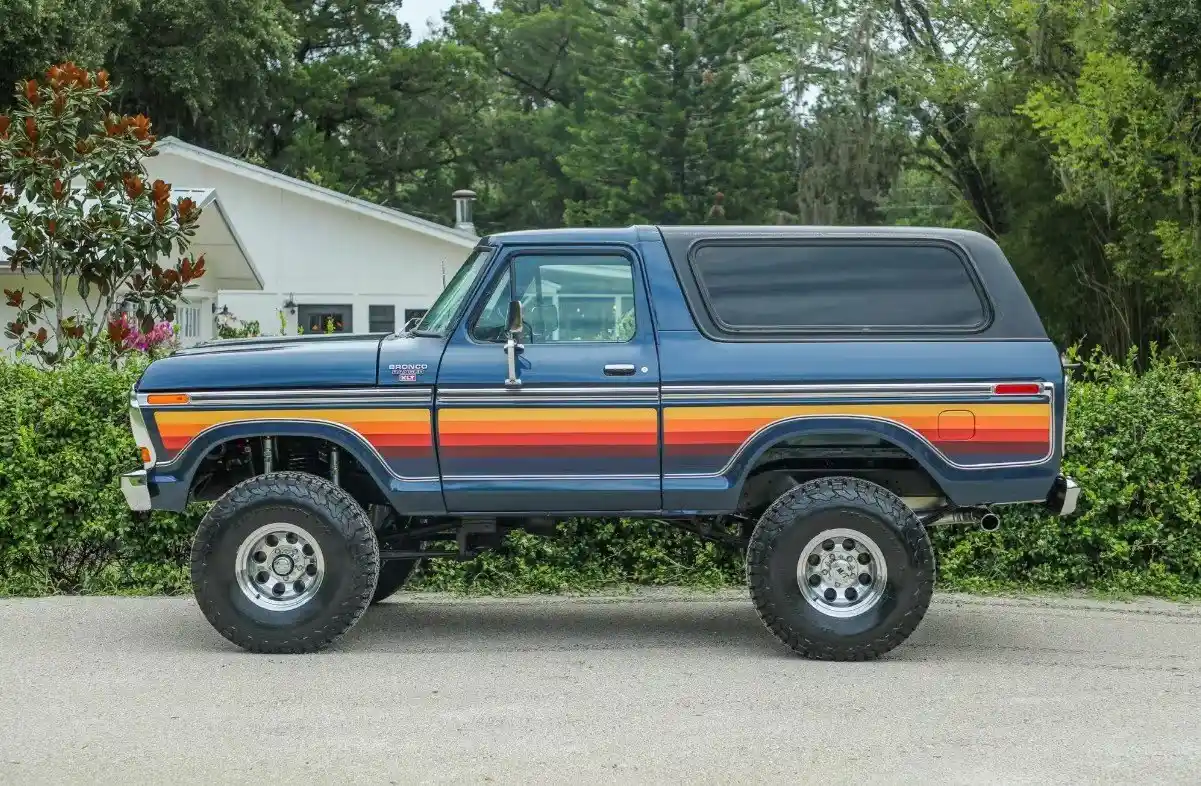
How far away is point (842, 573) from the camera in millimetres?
8242

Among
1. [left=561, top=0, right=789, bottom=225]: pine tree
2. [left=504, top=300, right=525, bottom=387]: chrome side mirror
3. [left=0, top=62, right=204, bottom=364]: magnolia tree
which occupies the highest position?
[left=561, top=0, right=789, bottom=225]: pine tree

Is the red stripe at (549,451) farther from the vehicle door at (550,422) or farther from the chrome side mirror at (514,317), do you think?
the chrome side mirror at (514,317)

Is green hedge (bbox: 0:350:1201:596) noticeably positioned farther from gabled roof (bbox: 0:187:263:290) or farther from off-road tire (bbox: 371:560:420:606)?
gabled roof (bbox: 0:187:263:290)

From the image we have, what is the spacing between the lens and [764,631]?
9.08m

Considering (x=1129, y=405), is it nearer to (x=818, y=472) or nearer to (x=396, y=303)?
(x=818, y=472)

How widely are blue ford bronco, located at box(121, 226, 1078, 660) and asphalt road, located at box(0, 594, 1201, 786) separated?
1.49ft

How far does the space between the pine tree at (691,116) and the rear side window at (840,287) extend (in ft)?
140

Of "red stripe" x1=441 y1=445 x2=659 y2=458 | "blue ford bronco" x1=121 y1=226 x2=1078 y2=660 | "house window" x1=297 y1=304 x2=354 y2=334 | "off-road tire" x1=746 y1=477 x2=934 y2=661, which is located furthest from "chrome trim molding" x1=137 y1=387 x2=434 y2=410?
"house window" x1=297 y1=304 x2=354 y2=334

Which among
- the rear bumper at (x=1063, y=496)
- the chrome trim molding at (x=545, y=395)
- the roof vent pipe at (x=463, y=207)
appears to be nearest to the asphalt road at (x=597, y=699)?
the rear bumper at (x=1063, y=496)

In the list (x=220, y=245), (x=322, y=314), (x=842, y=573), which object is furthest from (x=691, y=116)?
(x=842, y=573)

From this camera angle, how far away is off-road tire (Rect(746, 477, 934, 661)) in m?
8.12

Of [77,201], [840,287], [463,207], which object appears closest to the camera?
[840,287]

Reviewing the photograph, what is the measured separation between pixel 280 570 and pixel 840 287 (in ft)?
10.5

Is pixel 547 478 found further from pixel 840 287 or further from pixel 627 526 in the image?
pixel 627 526
